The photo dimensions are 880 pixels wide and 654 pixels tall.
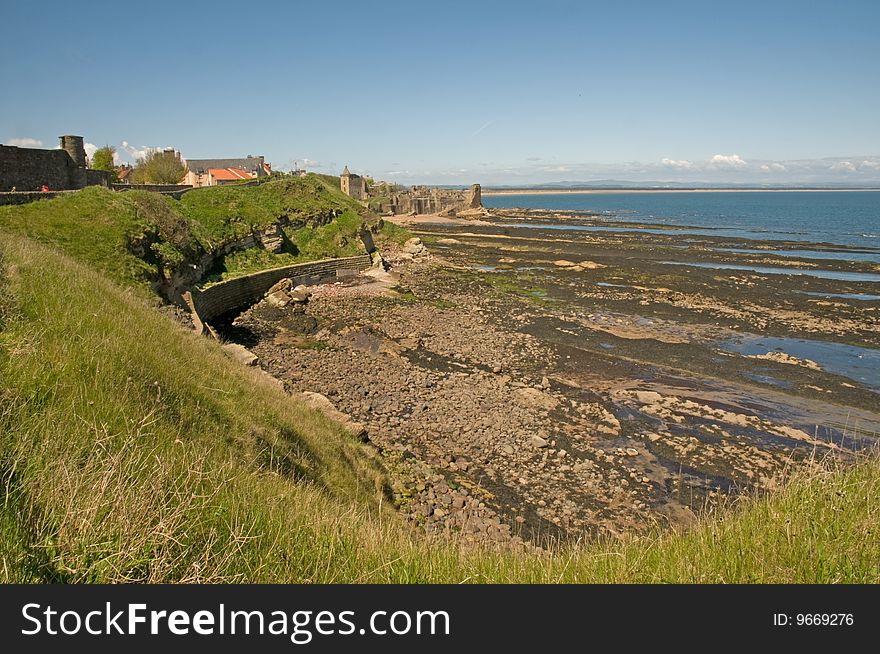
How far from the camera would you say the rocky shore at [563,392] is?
35.6 ft

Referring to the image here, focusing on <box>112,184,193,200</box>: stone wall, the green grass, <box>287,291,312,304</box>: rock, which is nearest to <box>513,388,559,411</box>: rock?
the green grass

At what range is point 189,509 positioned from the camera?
3.23 meters

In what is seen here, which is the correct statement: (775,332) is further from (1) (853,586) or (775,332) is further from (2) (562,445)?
(1) (853,586)

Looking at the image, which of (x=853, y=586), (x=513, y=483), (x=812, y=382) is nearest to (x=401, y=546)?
(x=853, y=586)

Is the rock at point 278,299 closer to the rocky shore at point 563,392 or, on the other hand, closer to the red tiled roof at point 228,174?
the rocky shore at point 563,392

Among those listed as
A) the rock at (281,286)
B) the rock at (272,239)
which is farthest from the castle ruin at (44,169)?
the rock at (281,286)

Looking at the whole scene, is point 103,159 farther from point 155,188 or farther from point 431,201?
point 431,201

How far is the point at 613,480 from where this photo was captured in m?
11.6

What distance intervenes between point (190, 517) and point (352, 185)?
86125 mm

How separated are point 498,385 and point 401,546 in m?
12.6

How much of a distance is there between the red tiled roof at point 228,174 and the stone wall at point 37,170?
41668 mm

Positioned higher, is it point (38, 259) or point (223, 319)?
point (38, 259)

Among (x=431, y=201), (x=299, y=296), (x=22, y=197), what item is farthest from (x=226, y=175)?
(x=22, y=197)

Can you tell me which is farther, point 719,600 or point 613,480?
point 613,480
